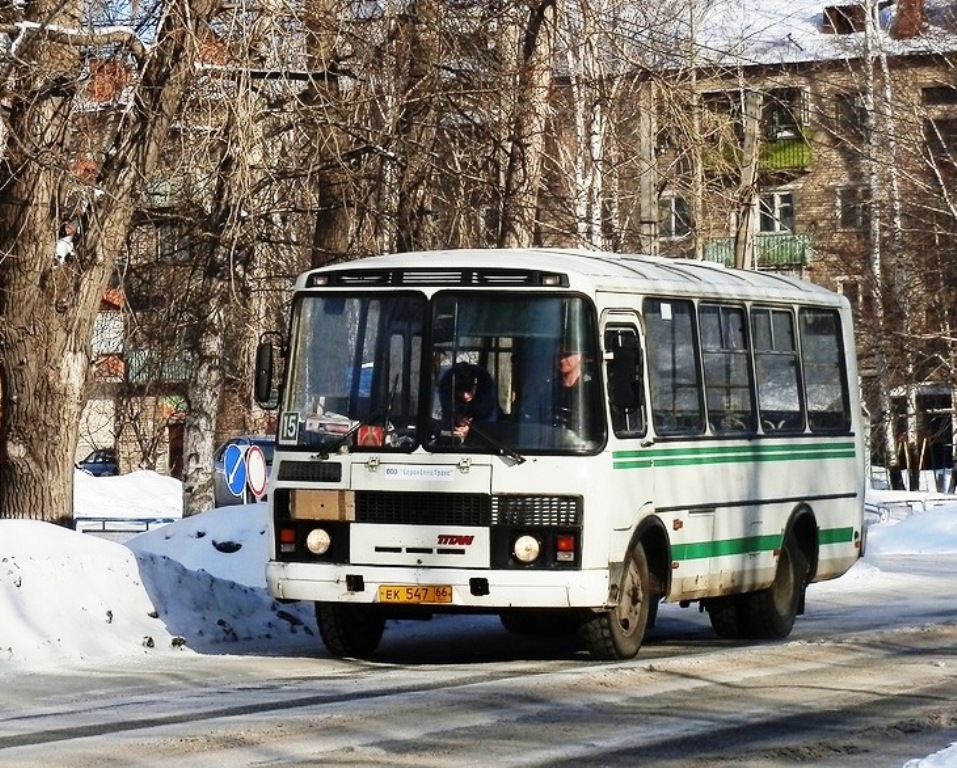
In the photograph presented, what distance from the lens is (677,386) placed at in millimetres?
15586

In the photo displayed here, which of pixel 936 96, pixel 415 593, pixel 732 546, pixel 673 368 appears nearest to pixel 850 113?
pixel 936 96

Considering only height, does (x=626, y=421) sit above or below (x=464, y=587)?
above

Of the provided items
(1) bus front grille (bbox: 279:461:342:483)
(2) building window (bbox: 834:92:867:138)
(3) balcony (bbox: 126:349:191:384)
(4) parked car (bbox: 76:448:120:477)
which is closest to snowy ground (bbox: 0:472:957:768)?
(1) bus front grille (bbox: 279:461:342:483)

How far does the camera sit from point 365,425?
14453 millimetres

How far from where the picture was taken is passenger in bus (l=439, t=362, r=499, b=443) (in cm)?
1420

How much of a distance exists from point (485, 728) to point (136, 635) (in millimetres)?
5214

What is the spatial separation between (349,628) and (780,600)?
380 centimetres

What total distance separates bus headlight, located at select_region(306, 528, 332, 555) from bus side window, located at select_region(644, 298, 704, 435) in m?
2.31

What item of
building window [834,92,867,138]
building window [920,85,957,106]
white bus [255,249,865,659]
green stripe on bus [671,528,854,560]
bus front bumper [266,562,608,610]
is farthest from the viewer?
building window [920,85,957,106]

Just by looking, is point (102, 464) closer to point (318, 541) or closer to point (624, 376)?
point (318, 541)

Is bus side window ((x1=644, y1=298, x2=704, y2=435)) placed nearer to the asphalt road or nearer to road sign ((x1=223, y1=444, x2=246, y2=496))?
the asphalt road

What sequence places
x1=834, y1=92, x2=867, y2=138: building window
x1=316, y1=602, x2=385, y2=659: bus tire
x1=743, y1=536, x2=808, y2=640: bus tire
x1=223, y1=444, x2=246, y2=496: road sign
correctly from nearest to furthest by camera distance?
x1=316, y1=602, x2=385, y2=659: bus tire < x1=743, y1=536, x2=808, y2=640: bus tire < x1=223, y1=444, x2=246, y2=496: road sign < x1=834, y1=92, x2=867, y2=138: building window

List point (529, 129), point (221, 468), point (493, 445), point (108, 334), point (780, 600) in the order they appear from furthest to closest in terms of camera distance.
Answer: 1. point (221, 468)
2. point (108, 334)
3. point (529, 129)
4. point (780, 600)
5. point (493, 445)

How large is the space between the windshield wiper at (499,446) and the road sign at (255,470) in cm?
826
